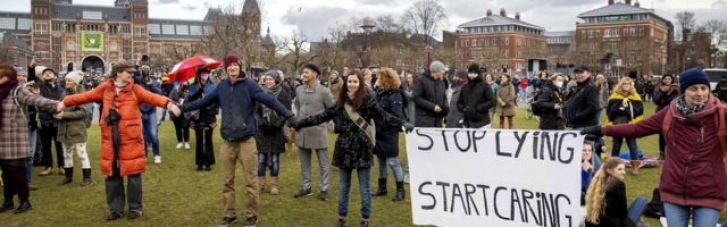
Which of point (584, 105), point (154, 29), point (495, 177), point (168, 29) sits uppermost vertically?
point (168, 29)

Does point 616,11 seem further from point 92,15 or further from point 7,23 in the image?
point 7,23

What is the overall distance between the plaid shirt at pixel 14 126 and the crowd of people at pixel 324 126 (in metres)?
0.01

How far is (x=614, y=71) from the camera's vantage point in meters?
85.8

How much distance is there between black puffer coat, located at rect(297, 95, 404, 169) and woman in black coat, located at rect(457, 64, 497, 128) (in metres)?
2.80

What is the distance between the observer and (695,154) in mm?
4438

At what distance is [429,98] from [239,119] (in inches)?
134

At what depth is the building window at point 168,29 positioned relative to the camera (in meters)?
160

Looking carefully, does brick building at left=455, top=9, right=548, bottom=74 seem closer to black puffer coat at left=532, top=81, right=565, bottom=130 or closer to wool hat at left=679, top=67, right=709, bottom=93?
black puffer coat at left=532, top=81, right=565, bottom=130

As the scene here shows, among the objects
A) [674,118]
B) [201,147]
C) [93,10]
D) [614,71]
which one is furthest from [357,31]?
[93,10]

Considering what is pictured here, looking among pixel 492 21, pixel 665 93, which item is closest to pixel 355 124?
pixel 665 93

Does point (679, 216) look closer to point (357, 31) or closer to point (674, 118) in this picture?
point (674, 118)

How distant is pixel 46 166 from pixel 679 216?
9833mm

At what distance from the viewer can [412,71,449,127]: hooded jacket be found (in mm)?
9078

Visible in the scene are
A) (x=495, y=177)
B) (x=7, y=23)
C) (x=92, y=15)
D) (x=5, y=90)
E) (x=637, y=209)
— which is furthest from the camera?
(x=92, y=15)
